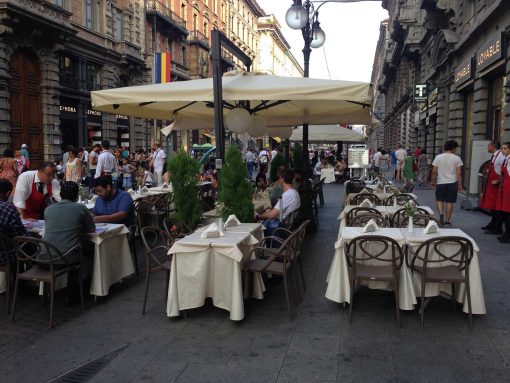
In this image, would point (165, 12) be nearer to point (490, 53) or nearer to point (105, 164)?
point (105, 164)

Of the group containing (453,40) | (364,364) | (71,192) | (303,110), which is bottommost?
(364,364)

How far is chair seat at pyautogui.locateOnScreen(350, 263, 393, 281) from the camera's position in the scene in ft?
14.5

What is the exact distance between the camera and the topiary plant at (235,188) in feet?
18.8

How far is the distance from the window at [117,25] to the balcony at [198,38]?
13098 millimetres

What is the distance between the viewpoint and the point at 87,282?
5336mm

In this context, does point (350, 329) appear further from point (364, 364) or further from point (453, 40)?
point (453, 40)

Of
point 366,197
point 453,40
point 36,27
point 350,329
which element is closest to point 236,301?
point 350,329

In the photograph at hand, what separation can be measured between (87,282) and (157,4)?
A: 108ft

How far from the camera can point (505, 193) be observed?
25.6 feet

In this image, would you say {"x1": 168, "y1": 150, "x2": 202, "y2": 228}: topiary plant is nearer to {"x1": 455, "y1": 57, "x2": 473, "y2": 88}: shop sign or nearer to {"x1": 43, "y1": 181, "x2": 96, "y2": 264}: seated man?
{"x1": 43, "y1": 181, "x2": 96, "y2": 264}: seated man

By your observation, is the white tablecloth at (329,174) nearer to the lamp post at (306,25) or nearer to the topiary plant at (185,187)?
the lamp post at (306,25)

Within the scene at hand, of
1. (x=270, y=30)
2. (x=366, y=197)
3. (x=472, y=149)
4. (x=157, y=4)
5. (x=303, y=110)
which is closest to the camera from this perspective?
(x=366, y=197)

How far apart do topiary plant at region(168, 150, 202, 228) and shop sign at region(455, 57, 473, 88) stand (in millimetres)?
12263

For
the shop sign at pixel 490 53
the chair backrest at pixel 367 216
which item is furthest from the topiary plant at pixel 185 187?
the shop sign at pixel 490 53
